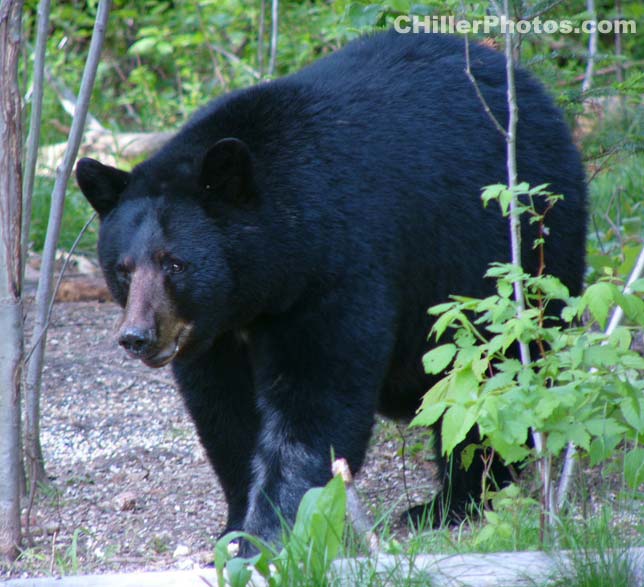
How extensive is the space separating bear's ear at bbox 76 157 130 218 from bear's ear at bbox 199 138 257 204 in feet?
1.15

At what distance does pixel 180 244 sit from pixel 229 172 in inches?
12.4

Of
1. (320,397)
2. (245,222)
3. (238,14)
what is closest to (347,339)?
(320,397)

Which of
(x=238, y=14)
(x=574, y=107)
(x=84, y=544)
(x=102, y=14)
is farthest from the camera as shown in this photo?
(x=238, y=14)

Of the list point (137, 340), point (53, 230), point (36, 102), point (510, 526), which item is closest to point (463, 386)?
point (510, 526)

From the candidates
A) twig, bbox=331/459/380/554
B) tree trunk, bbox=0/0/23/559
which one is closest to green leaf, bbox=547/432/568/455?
twig, bbox=331/459/380/554

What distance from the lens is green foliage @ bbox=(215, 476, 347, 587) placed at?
2.72m

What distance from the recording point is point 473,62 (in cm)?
467

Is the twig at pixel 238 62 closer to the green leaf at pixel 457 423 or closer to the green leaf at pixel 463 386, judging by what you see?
the green leaf at pixel 463 386

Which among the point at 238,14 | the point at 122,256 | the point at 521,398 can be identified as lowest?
the point at 521,398

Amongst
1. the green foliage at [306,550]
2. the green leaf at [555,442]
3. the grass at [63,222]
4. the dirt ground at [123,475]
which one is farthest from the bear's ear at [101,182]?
the grass at [63,222]

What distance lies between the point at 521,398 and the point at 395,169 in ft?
4.82

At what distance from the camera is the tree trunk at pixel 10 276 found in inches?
145

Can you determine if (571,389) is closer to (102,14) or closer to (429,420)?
(429,420)

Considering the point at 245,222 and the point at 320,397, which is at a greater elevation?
the point at 245,222
